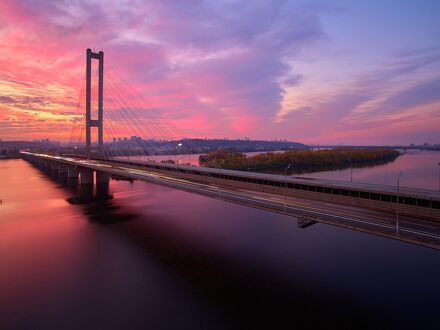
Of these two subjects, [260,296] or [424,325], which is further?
[260,296]

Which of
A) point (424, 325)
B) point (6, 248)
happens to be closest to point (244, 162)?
point (6, 248)

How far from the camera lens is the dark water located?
36.0 ft

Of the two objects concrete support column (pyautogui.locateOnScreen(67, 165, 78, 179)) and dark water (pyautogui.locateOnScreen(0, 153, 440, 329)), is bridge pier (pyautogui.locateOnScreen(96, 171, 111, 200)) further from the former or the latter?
dark water (pyautogui.locateOnScreen(0, 153, 440, 329))

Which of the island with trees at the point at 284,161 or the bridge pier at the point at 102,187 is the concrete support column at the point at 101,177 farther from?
the island with trees at the point at 284,161

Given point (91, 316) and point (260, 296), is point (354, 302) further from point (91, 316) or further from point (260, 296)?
point (91, 316)

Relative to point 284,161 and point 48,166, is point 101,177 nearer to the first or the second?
point 284,161

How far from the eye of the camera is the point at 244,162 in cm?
6009

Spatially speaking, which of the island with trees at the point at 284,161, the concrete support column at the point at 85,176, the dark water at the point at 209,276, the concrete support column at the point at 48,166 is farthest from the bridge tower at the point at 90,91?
the concrete support column at the point at 48,166

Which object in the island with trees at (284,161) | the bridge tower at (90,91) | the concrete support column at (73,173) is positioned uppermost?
the bridge tower at (90,91)

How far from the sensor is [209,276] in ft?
46.1

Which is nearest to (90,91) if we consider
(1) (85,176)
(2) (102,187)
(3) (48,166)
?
(1) (85,176)

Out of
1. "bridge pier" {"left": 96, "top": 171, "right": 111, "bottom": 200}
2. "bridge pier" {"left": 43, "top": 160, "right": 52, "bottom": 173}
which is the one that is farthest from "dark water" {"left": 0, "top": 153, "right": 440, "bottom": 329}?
"bridge pier" {"left": 43, "top": 160, "right": 52, "bottom": 173}

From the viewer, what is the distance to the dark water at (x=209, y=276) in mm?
10969

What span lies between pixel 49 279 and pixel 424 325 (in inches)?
594
